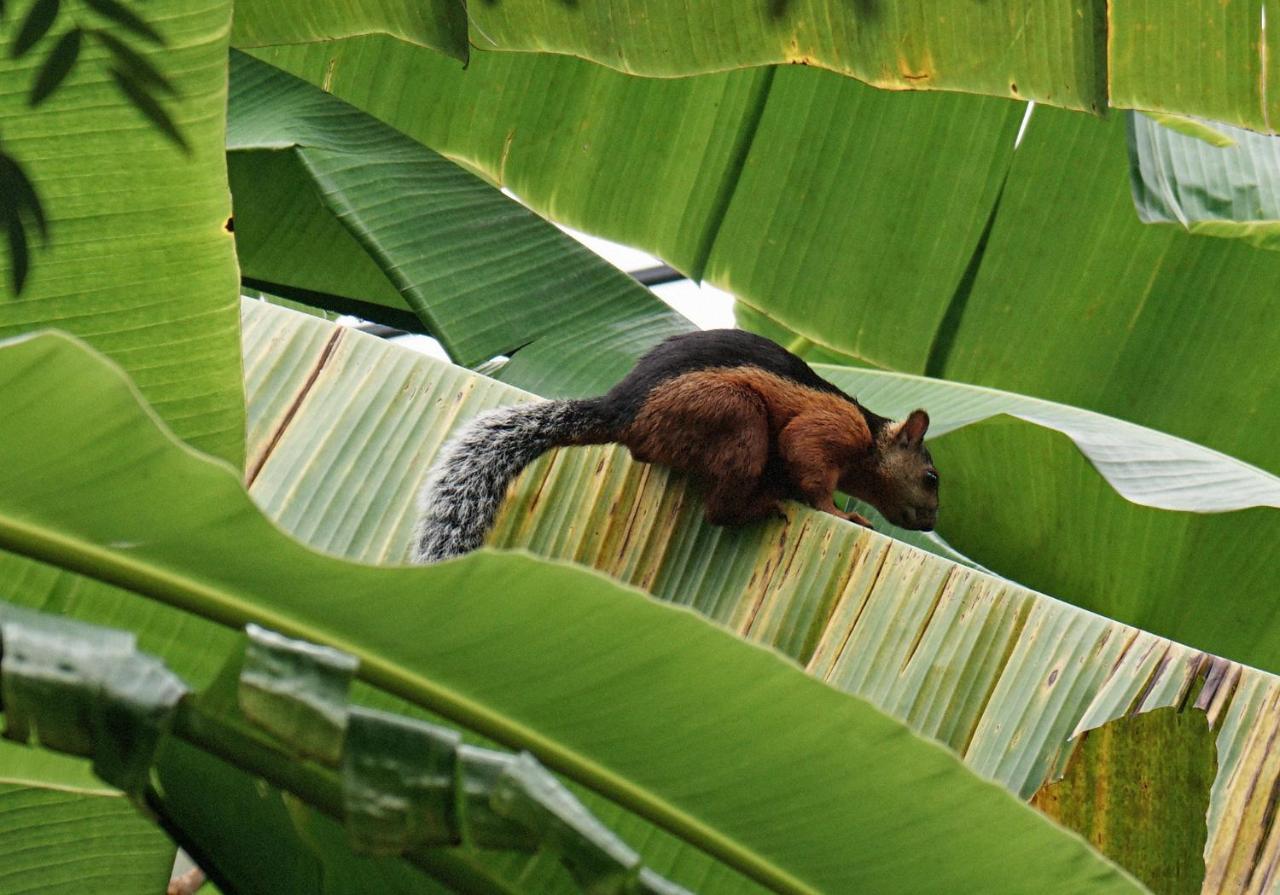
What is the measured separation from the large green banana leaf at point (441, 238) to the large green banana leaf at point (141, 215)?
1148mm

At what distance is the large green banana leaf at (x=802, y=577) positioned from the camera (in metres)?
1.87

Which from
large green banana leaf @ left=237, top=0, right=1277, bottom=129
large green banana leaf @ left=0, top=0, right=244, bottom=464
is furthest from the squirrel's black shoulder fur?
large green banana leaf @ left=0, top=0, right=244, bottom=464

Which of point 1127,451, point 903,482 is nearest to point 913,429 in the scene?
point 903,482

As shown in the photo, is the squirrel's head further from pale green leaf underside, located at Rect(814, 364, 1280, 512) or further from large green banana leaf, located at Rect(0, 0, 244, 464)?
large green banana leaf, located at Rect(0, 0, 244, 464)

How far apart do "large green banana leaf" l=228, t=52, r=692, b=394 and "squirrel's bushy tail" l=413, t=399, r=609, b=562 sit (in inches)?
7.1

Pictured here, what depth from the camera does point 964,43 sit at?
207 cm

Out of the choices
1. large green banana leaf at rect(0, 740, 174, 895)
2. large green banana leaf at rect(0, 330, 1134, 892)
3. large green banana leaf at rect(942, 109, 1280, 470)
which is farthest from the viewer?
large green banana leaf at rect(942, 109, 1280, 470)

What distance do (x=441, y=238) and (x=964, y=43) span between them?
4.63 ft

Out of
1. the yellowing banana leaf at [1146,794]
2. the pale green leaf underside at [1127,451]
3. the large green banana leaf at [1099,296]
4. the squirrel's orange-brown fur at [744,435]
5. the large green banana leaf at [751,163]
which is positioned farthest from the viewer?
the large green banana leaf at [751,163]

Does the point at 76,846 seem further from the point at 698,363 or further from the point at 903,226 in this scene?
the point at 903,226

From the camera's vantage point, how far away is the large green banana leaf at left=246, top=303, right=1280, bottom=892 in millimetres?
1868

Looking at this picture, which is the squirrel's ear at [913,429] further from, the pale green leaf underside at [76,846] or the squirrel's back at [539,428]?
the pale green leaf underside at [76,846]

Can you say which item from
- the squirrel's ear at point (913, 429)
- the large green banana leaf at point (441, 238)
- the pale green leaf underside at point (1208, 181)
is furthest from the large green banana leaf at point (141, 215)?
the pale green leaf underside at point (1208, 181)

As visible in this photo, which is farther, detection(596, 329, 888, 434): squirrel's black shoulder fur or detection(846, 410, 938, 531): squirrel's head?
detection(846, 410, 938, 531): squirrel's head
